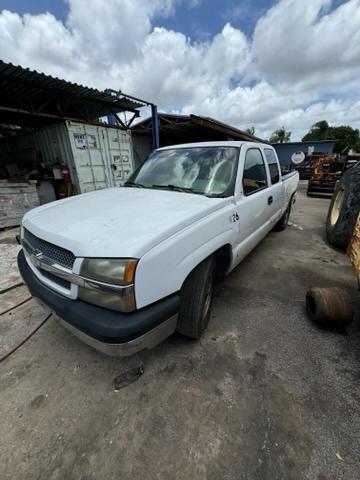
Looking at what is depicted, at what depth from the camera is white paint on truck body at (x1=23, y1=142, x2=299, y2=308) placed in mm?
1266

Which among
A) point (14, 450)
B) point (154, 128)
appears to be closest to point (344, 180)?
point (14, 450)

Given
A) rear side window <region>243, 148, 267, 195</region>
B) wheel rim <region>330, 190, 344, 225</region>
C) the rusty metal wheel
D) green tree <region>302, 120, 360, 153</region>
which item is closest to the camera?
the rusty metal wheel

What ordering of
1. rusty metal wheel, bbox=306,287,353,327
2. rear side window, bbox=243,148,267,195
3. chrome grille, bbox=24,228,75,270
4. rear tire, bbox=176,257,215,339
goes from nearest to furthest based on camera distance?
→ chrome grille, bbox=24,228,75,270, rear tire, bbox=176,257,215,339, rusty metal wheel, bbox=306,287,353,327, rear side window, bbox=243,148,267,195

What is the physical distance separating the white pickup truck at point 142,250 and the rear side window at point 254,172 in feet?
0.13

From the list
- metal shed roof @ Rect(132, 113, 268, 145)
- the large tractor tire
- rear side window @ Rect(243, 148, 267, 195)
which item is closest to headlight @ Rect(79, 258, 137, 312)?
rear side window @ Rect(243, 148, 267, 195)

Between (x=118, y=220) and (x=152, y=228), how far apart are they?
1.03 ft

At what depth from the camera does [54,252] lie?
147cm

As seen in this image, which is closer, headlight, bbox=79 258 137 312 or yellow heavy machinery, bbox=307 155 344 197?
headlight, bbox=79 258 137 312

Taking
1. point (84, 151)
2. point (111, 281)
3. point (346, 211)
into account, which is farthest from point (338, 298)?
point (84, 151)

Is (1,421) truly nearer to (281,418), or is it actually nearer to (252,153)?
(281,418)

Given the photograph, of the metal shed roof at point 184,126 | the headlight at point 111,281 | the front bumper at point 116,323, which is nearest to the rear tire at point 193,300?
the front bumper at point 116,323

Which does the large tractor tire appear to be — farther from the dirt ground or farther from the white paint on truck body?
the white paint on truck body

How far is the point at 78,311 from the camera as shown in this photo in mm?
1309

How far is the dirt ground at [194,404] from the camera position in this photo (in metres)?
1.20
